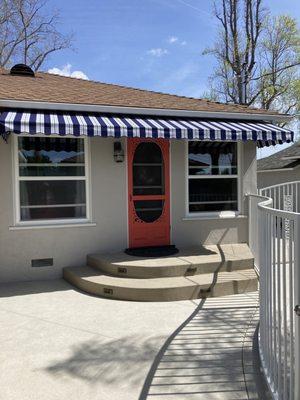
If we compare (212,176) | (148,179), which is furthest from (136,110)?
(212,176)

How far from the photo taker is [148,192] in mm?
9984

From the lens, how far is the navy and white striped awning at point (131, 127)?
25.2 ft

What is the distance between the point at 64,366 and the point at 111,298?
112 inches

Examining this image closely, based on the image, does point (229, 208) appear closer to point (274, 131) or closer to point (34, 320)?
point (274, 131)

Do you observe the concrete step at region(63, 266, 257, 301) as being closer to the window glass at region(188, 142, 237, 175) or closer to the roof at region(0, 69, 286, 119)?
the window glass at region(188, 142, 237, 175)

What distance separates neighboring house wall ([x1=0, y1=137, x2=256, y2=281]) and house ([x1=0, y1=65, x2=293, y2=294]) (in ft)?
0.08

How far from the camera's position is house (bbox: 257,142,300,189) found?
22388 millimetres

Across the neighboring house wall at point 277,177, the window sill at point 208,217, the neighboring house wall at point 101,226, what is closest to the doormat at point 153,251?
the neighboring house wall at point 101,226

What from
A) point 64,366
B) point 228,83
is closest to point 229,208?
point 64,366

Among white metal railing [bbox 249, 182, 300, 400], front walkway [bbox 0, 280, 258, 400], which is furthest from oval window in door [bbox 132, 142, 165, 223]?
white metal railing [bbox 249, 182, 300, 400]

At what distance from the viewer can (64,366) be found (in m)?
4.83

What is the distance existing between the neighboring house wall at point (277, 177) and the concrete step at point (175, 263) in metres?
14.6

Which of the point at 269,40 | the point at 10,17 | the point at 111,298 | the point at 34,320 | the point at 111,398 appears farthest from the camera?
the point at 269,40

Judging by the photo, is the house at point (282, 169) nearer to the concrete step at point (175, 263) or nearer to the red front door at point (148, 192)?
the red front door at point (148, 192)
